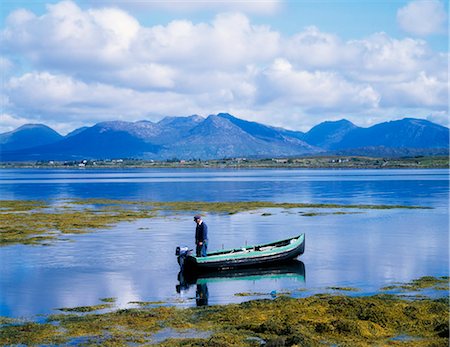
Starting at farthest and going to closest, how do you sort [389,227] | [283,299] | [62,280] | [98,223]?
[98,223] < [389,227] < [62,280] < [283,299]

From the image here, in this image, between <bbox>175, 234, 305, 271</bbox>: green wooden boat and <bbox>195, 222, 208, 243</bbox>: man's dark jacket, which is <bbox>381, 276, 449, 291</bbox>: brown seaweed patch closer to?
<bbox>175, 234, 305, 271</bbox>: green wooden boat

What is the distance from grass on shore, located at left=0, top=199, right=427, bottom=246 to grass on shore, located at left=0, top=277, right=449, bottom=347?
85.2ft

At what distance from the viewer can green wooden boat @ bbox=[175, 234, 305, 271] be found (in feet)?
117

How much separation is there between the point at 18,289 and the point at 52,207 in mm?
54228

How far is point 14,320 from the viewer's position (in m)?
25.5

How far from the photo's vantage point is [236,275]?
35938 mm

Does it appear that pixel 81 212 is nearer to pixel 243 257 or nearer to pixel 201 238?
pixel 201 238

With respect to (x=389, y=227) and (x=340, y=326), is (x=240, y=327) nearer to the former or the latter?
(x=340, y=326)

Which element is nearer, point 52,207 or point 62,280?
point 62,280

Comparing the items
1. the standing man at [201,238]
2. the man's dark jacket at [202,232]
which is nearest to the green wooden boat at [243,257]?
the standing man at [201,238]

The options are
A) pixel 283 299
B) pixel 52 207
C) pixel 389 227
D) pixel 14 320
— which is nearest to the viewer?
pixel 14 320

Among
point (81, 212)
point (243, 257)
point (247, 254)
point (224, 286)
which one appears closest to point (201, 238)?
point (243, 257)

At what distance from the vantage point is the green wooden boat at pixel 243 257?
3569 centimetres

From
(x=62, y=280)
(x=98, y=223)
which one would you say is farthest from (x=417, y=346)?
(x=98, y=223)
